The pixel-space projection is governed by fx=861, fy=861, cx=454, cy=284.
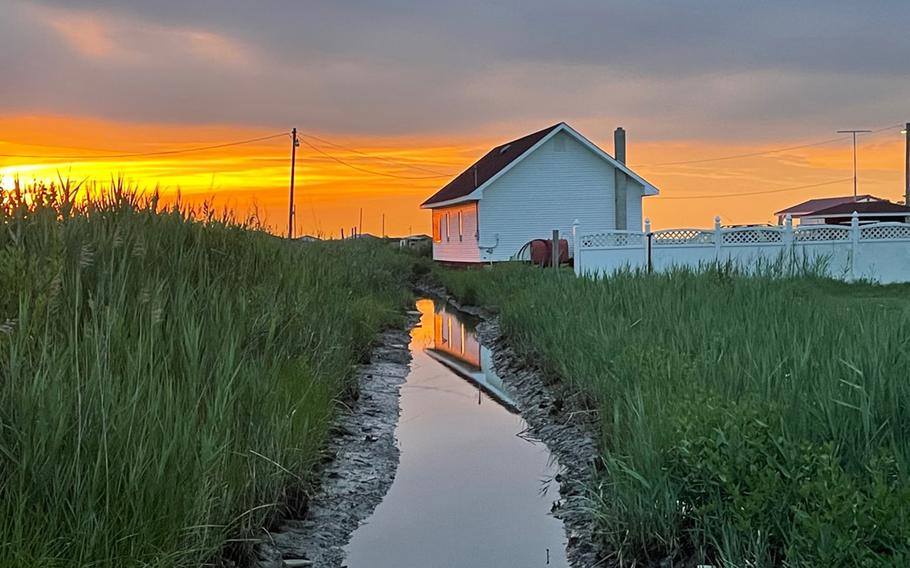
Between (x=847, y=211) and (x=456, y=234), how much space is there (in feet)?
73.1

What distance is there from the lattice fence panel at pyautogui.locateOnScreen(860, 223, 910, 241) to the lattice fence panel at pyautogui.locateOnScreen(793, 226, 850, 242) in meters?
0.41

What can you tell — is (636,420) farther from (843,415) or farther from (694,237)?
(694,237)

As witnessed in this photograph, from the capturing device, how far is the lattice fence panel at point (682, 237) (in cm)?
2170

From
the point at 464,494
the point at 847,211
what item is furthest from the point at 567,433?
the point at 847,211

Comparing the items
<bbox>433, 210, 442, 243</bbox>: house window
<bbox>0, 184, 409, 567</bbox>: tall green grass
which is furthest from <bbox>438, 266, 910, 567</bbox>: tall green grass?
<bbox>433, 210, 442, 243</bbox>: house window

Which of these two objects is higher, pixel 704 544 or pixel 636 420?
pixel 636 420

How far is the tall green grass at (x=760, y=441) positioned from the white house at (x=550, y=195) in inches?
961

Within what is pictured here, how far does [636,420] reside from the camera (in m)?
5.55

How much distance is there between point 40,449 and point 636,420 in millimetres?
3508

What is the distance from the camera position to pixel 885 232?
20594mm

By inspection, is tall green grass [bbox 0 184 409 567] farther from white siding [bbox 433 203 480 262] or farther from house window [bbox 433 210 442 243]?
house window [bbox 433 210 442 243]

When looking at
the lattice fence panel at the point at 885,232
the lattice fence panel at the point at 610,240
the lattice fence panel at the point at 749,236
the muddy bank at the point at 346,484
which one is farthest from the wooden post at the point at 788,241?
the muddy bank at the point at 346,484

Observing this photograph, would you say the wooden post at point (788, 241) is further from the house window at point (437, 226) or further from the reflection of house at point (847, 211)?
the house window at point (437, 226)

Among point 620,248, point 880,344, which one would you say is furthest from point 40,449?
point 620,248
